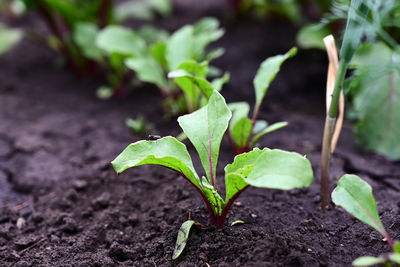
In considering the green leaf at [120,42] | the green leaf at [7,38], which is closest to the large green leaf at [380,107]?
the green leaf at [120,42]

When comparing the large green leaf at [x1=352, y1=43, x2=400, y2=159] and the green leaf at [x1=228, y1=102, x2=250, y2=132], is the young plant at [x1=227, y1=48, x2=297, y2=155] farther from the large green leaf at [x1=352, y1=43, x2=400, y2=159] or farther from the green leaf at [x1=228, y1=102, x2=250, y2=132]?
the large green leaf at [x1=352, y1=43, x2=400, y2=159]

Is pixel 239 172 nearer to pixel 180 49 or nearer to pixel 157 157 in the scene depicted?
pixel 157 157

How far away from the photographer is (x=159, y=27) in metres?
3.69

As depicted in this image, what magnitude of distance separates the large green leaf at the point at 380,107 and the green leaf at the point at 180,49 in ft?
3.31

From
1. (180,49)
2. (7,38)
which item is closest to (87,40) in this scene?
(7,38)

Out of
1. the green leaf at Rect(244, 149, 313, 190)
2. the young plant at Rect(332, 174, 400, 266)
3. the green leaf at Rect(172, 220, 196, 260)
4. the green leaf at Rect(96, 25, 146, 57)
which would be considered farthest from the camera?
the green leaf at Rect(96, 25, 146, 57)

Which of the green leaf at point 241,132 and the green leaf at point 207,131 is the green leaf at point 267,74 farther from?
the green leaf at point 207,131

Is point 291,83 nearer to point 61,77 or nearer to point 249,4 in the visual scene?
point 249,4

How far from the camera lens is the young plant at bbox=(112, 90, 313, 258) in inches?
45.4

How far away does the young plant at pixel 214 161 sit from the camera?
115cm

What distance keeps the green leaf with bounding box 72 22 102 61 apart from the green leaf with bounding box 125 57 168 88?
587 millimetres

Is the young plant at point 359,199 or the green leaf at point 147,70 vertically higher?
the green leaf at point 147,70

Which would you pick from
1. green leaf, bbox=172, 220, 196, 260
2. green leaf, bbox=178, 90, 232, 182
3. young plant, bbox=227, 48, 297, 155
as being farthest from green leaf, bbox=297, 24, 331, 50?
green leaf, bbox=172, 220, 196, 260

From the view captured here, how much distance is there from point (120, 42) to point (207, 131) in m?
1.37
